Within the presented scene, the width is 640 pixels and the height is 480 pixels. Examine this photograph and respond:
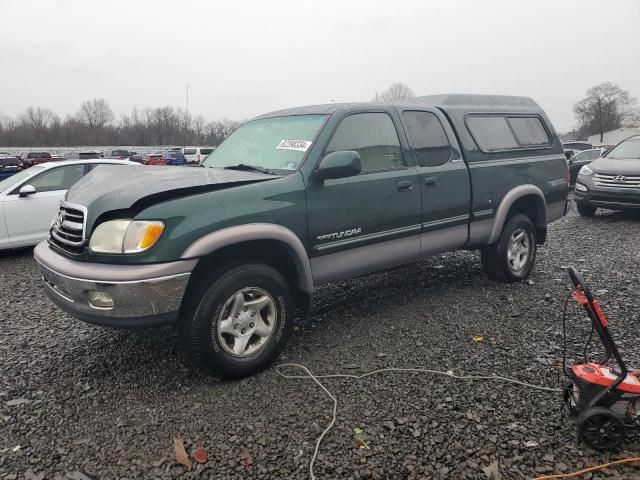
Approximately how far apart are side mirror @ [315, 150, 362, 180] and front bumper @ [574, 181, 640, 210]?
7.80 metres

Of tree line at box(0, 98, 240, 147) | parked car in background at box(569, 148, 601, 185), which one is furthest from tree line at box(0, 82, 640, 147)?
parked car in background at box(569, 148, 601, 185)

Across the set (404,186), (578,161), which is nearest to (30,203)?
(404,186)

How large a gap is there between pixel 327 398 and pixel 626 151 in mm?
9838

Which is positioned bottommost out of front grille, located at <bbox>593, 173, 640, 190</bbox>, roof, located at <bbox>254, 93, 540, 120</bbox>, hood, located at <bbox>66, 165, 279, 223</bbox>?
front grille, located at <bbox>593, 173, 640, 190</bbox>

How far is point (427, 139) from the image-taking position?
4.58 m

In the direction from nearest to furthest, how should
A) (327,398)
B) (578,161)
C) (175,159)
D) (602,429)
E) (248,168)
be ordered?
(602,429) < (327,398) < (248,168) < (578,161) < (175,159)

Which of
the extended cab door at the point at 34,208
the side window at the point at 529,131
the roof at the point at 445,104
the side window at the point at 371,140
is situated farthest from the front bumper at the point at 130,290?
the extended cab door at the point at 34,208

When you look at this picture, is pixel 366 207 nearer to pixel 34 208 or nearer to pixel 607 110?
pixel 34 208

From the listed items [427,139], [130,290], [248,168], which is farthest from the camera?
[427,139]

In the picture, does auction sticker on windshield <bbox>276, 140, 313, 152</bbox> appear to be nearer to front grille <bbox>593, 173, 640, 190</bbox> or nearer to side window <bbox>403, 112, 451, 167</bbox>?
side window <bbox>403, 112, 451, 167</bbox>

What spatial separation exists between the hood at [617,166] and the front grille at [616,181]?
8cm

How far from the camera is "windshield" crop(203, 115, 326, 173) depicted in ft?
12.7

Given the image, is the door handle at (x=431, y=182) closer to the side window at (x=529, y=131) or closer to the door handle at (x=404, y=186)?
the door handle at (x=404, y=186)

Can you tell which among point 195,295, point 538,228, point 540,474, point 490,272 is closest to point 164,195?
point 195,295
